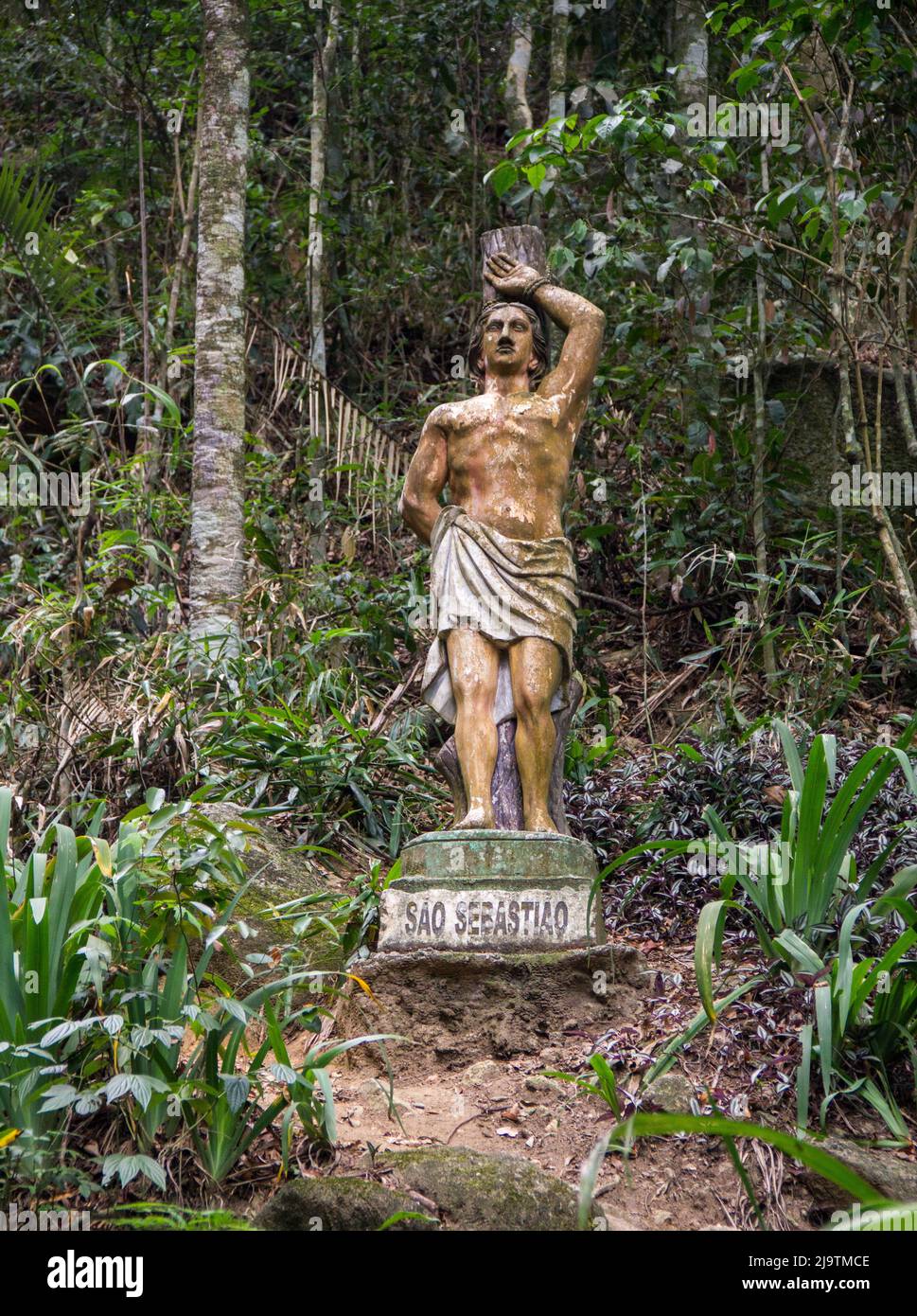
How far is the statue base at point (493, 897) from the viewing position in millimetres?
4719

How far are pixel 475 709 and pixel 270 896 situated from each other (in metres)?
1.13

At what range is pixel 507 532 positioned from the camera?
17.4ft

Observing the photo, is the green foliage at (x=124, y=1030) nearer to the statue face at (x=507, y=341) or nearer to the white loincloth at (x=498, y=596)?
the white loincloth at (x=498, y=596)

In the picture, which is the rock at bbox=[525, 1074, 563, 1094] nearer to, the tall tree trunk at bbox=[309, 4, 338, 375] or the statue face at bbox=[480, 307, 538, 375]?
the statue face at bbox=[480, 307, 538, 375]

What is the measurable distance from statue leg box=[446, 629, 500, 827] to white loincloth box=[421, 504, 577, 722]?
0.14 feet

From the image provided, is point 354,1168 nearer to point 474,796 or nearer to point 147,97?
point 474,796

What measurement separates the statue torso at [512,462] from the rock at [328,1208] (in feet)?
8.51

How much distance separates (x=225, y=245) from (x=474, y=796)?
375 centimetres

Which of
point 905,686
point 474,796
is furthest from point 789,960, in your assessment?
point 905,686

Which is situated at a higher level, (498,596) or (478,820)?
(498,596)

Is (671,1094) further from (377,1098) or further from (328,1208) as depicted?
(328,1208)

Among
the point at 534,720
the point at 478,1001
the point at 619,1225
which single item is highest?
the point at 534,720

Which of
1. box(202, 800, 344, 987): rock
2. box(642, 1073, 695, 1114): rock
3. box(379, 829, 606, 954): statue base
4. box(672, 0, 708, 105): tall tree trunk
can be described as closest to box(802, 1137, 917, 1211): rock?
box(642, 1073, 695, 1114): rock

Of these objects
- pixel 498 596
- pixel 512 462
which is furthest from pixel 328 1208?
pixel 512 462
